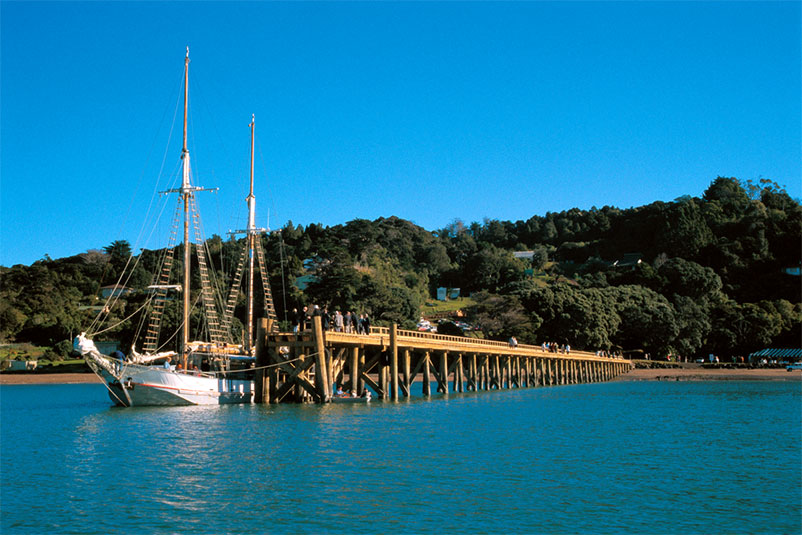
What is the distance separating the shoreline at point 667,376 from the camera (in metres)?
75.1

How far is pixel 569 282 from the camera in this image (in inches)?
5325

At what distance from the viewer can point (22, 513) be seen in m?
17.0

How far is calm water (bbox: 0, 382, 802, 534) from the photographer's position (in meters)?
16.1

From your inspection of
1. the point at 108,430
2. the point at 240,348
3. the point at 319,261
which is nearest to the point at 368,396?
the point at 240,348

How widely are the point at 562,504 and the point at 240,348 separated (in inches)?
1211

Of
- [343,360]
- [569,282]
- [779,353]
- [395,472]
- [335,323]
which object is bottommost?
[395,472]

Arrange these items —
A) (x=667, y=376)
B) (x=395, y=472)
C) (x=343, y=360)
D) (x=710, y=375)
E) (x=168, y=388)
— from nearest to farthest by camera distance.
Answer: (x=395, y=472)
(x=168, y=388)
(x=343, y=360)
(x=667, y=376)
(x=710, y=375)

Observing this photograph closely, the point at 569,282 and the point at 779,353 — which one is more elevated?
the point at 569,282

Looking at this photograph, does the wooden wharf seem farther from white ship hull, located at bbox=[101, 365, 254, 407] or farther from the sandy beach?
the sandy beach

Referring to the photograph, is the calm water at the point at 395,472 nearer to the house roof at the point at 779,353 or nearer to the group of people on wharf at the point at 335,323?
the group of people on wharf at the point at 335,323

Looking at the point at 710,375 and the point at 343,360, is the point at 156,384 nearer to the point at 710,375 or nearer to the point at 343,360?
the point at 343,360

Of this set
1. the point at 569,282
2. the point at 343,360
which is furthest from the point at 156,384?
the point at 569,282

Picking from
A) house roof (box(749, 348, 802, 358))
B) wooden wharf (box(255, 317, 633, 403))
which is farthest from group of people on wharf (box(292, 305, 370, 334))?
house roof (box(749, 348, 802, 358))

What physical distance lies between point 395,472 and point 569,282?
11851 centimetres
